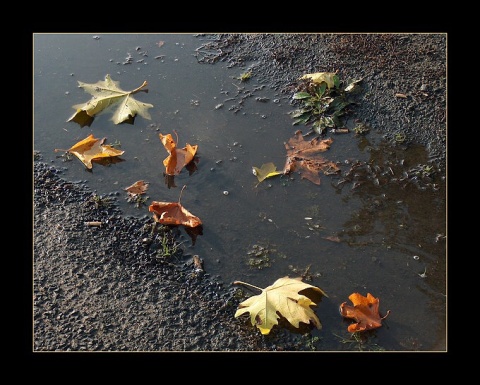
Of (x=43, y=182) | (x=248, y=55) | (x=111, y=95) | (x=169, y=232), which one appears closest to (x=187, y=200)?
(x=169, y=232)

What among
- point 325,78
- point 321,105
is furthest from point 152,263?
point 325,78

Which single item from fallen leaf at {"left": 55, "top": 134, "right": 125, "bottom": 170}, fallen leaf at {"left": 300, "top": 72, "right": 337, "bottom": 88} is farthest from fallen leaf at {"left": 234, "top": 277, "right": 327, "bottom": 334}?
fallen leaf at {"left": 300, "top": 72, "right": 337, "bottom": 88}

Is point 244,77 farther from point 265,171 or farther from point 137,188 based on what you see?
point 137,188

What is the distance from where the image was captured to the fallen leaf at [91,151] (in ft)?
12.7

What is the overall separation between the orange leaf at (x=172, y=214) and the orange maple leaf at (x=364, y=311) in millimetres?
1045

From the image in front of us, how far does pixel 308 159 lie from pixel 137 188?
1190 millimetres

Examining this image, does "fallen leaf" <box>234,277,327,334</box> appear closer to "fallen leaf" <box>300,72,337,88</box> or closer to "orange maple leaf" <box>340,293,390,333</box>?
"orange maple leaf" <box>340,293,390,333</box>

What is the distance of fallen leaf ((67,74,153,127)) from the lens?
4.20m

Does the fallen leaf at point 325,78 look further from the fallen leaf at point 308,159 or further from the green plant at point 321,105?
the fallen leaf at point 308,159

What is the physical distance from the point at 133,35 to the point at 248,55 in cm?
110

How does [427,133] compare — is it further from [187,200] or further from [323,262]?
[187,200]

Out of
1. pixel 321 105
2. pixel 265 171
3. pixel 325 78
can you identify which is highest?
pixel 325 78

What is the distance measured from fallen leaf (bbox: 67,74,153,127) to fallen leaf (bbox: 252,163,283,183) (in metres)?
1.03

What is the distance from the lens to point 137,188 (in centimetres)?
369
